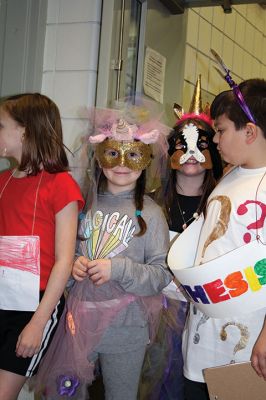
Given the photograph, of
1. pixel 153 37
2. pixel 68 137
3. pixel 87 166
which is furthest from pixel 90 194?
pixel 153 37

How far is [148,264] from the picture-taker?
4.67 ft

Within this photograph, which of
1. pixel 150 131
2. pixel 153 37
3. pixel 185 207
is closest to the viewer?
pixel 150 131

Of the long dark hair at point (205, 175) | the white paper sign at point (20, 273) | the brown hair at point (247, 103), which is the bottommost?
the white paper sign at point (20, 273)

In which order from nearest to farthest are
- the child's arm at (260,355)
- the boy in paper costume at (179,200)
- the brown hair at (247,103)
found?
1. the child's arm at (260,355)
2. the brown hair at (247,103)
3. the boy in paper costume at (179,200)

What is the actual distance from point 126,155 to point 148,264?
32cm

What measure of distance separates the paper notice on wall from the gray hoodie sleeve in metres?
0.80

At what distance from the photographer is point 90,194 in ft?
Result: 5.08

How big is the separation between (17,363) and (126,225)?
464 millimetres

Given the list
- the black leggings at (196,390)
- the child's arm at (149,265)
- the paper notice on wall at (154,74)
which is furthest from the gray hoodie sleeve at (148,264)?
the paper notice on wall at (154,74)

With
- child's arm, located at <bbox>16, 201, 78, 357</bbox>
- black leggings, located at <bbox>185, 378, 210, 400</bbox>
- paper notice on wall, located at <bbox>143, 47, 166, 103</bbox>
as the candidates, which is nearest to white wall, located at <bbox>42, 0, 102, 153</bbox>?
paper notice on wall, located at <bbox>143, 47, 166, 103</bbox>

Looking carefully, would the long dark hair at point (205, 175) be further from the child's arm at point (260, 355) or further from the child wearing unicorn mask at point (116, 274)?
the child's arm at point (260, 355)

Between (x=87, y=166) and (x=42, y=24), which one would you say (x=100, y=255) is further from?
(x=42, y=24)

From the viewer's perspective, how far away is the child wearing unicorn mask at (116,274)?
1382 mm

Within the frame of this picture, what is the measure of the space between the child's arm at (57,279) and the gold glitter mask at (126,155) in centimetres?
18
